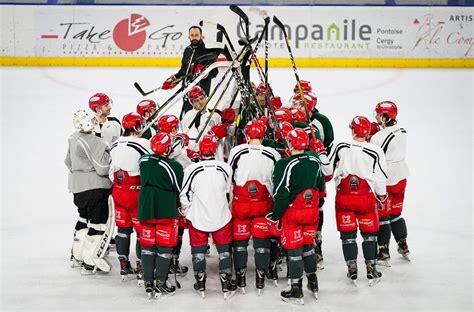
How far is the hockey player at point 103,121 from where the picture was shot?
6398 millimetres

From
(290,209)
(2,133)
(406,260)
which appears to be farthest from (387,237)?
(2,133)

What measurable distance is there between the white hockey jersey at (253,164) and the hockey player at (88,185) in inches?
39.2

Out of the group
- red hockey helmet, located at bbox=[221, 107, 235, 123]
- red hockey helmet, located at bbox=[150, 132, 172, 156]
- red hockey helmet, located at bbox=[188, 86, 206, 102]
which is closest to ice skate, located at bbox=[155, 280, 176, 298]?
red hockey helmet, located at bbox=[150, 132, 172, 156]

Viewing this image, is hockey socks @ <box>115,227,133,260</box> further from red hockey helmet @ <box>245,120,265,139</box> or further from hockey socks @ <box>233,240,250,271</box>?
red hockey helmet @ <box>245,120,265,139</box>

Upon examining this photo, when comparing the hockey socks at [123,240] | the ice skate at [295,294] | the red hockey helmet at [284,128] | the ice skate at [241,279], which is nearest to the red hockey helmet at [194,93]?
the red hockey helmet at [284,128]

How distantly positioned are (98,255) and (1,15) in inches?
384

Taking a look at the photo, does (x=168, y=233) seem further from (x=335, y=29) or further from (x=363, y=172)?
(x=335, y=29)

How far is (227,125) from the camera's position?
21.1 feet

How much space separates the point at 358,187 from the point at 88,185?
1948 millimetres

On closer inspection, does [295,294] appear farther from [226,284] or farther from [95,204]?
[95,204]

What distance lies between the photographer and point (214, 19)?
1512 cm

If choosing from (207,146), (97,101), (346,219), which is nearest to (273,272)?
(346,219)

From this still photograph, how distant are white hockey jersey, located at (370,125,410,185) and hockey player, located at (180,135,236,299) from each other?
1335 mm

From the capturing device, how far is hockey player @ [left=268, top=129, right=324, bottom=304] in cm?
543
